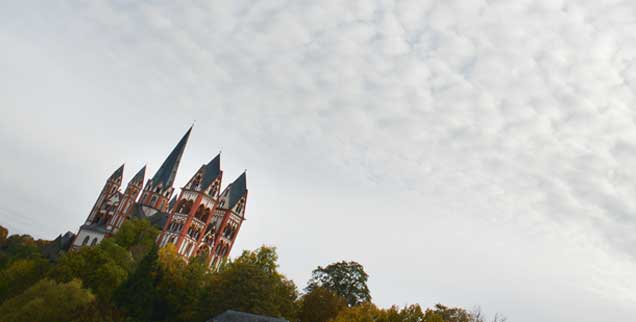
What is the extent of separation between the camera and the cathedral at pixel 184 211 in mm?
85562

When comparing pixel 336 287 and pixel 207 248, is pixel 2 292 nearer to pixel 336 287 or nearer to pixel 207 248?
pixel 207 248

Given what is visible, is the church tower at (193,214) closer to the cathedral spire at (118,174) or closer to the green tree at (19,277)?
the green tree at (19,277)

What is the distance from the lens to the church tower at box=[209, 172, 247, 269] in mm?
88188

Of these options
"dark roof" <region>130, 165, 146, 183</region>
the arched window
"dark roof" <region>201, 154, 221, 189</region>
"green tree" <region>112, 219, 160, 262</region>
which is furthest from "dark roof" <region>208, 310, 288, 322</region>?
"dark roof" <region>130, 165, 146, 183</region>

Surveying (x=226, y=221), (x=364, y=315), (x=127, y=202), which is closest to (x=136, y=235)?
(x=226, y=221)

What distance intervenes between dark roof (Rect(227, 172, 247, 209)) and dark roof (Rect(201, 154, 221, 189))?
4106 mm

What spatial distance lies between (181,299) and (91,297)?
11.6m

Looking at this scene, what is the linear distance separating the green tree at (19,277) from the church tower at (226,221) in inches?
1107

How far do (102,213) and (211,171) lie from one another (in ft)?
108

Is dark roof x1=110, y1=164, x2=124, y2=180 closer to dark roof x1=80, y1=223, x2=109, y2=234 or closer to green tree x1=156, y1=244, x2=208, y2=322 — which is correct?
dark roof x1=80, y1=223, x2=109, y2=234

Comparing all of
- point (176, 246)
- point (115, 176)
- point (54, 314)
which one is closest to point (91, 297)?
point (54, 314)

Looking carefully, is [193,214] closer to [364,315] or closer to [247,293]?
[247,293]

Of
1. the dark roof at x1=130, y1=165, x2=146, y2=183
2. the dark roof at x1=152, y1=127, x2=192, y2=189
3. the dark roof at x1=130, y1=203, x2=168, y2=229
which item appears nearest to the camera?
the dark roof at x1=130, y1=203, x2=168, y2=229

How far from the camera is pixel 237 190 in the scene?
9281 centimetres
